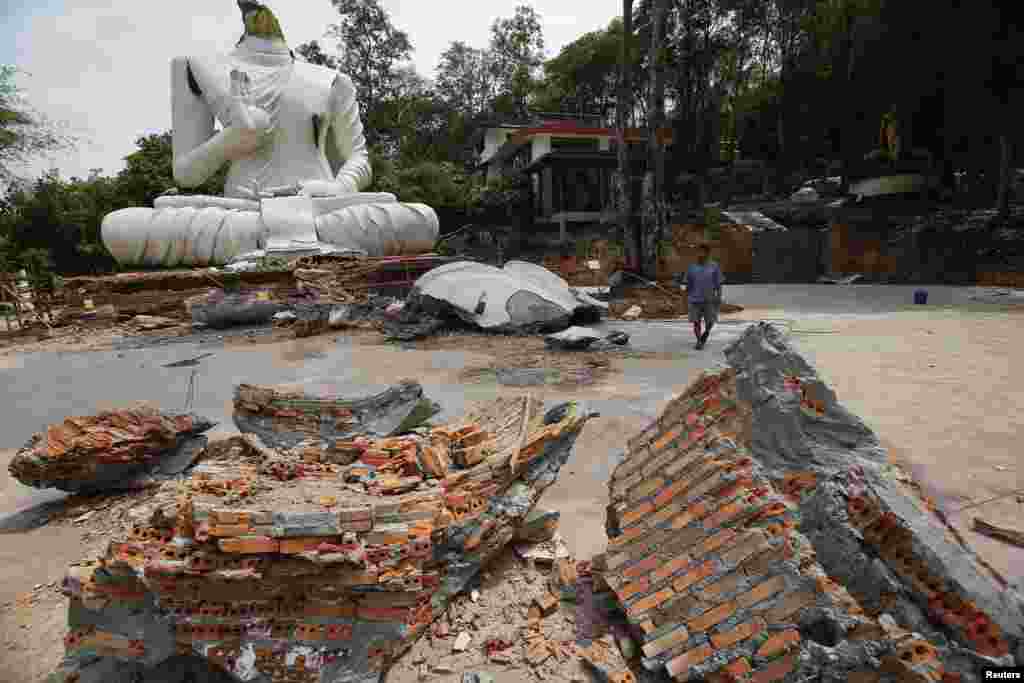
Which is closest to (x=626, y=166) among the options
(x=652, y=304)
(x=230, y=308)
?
(x=652, y=304)

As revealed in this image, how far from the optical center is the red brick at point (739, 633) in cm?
157

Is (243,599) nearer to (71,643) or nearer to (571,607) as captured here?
(71,643)

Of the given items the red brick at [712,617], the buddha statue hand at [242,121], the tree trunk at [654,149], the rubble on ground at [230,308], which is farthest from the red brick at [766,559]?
the buddha statue hand at [242,121]

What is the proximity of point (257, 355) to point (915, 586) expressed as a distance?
21.0 ft

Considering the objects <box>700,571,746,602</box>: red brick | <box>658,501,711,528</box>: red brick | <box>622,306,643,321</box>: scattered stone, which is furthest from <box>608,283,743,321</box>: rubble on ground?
<box>700,571,746,602</box>: red brick

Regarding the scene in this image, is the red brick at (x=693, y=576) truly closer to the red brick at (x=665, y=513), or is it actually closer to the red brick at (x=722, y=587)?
the red brick at (x=722, y=587)

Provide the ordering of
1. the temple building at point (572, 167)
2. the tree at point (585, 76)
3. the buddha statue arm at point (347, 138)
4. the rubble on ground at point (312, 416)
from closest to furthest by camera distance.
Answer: the rubble on ground at point (312, 416), the buddha statue arm at point (347, 138), the temple building at point (572, 167), the tree at point (585, 76)

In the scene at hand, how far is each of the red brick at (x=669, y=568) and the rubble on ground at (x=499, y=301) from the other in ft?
18.2

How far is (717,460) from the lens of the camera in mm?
2014

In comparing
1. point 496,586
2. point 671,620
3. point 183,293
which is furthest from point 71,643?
point 183,293

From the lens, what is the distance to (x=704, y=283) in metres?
6.20

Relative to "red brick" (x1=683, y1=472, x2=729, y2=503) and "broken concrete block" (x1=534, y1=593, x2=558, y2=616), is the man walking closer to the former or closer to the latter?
"red brick" (x1=683, y1=472, x2=729, y2=503)

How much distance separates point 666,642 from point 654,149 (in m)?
10.3

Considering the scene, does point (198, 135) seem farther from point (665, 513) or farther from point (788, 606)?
point (788, 606)
